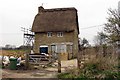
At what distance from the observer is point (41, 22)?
49.0m

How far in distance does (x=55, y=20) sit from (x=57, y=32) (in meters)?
2.50

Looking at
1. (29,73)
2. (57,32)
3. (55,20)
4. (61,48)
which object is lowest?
(29,73)

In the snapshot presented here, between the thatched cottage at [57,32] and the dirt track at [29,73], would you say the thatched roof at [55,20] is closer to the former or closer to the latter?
the thatched cottage at [57,32]

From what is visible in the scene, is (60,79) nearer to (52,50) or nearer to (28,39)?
(52,50)

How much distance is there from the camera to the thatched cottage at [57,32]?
4644 cm

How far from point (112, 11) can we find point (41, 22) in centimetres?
1664

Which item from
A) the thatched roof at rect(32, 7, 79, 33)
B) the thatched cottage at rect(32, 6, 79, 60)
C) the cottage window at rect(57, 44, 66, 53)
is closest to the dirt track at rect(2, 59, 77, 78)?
the thatched cottage at rect(32, 6, 79, 60)

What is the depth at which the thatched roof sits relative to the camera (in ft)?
153

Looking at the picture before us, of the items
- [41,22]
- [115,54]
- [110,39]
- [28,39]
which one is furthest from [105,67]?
[28,39]

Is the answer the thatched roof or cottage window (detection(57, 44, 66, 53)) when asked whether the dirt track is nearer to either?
cottage window (detection(57, 44, 66, 53))

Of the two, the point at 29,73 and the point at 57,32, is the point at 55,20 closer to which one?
the point at 57,32

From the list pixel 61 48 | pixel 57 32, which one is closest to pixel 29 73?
pixel 61 48

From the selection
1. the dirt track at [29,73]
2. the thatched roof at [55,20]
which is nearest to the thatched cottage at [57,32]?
the thatched roof at [55,20]

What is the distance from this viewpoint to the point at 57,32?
47.5 metres
